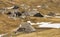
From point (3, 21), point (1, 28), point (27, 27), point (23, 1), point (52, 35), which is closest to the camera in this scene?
point (52, 35)

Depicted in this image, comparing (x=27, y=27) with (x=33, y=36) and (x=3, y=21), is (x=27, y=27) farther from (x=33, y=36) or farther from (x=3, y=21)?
(x=3, y=21)

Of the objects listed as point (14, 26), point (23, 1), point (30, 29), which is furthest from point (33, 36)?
point (23, 1)

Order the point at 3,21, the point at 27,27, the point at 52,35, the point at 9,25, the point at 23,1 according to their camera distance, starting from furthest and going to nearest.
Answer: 1. the point at 23,1
2. the point at 3,21
3. the point at 9,25
4. the point at 27,27
5. the point at 52,35

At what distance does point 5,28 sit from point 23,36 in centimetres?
1525

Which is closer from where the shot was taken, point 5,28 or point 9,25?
point 5,28

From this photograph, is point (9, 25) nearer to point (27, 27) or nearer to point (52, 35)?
point (27, 27)

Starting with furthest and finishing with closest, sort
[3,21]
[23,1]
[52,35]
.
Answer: [23,1] → [3,21] → [52,35]

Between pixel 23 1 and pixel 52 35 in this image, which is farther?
pixel 23 1

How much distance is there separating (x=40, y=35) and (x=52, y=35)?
2920 mm

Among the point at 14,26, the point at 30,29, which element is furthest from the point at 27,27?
the point at 14,26

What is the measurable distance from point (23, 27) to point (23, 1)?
144518 mm

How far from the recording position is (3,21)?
72.0 meters

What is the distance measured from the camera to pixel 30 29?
5588 centimetres

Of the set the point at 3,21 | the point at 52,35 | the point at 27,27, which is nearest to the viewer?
the point at 52,35
